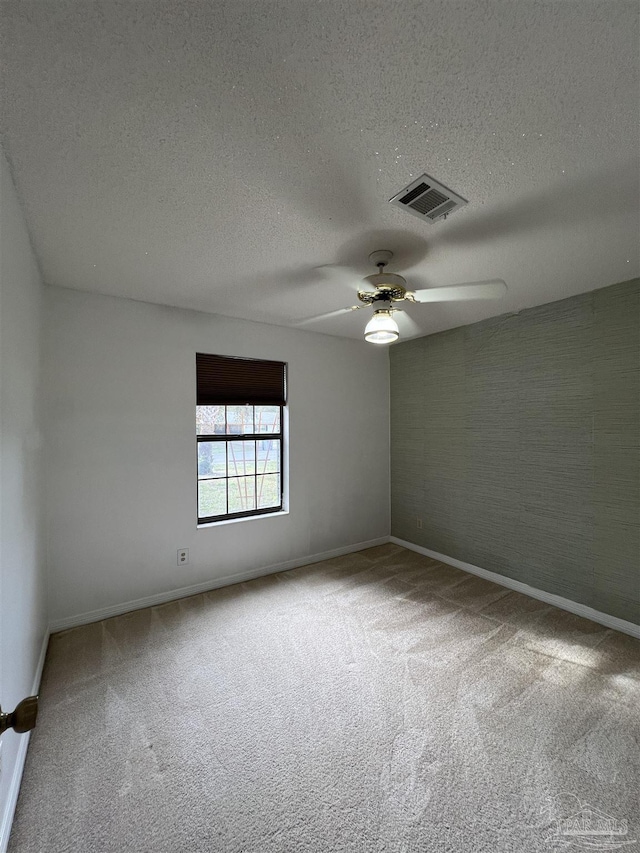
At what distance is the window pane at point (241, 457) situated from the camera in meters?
3.43

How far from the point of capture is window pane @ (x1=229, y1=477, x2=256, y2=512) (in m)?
3.44

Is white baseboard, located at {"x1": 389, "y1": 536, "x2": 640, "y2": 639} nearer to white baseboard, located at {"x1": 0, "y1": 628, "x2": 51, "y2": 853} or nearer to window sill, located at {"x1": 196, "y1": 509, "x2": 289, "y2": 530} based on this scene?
window sill, located at {"x1": 196, "y1": 509, "x2": 289, "y2": 530}

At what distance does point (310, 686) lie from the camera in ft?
6.64

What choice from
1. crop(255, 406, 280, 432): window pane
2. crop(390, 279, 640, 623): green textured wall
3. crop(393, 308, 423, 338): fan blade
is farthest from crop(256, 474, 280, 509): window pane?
crop(393, 308, 423, 338): fan blade

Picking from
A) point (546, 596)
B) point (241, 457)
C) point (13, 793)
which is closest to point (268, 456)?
point (241, 457)

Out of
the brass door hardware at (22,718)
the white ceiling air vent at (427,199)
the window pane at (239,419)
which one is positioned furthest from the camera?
the window pane at (239,419)

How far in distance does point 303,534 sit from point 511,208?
10.4ft

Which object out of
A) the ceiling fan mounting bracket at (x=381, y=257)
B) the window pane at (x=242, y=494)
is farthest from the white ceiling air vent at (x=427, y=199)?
the window pane at (x=242, y=494)

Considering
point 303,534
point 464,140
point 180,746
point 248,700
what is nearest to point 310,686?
point 248,700

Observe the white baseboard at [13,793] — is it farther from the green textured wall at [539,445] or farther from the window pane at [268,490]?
the green textured wall at [539,445]

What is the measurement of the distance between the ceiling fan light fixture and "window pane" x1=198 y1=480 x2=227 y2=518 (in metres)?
2.01

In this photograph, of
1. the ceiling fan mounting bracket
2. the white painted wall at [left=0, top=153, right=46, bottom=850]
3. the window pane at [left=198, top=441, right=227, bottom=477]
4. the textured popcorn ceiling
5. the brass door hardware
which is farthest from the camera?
the window pane at [left=198, top=441, right=227, bottom=477]

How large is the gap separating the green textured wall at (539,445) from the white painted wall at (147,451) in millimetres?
1071

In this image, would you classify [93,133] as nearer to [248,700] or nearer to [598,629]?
[248,700]
